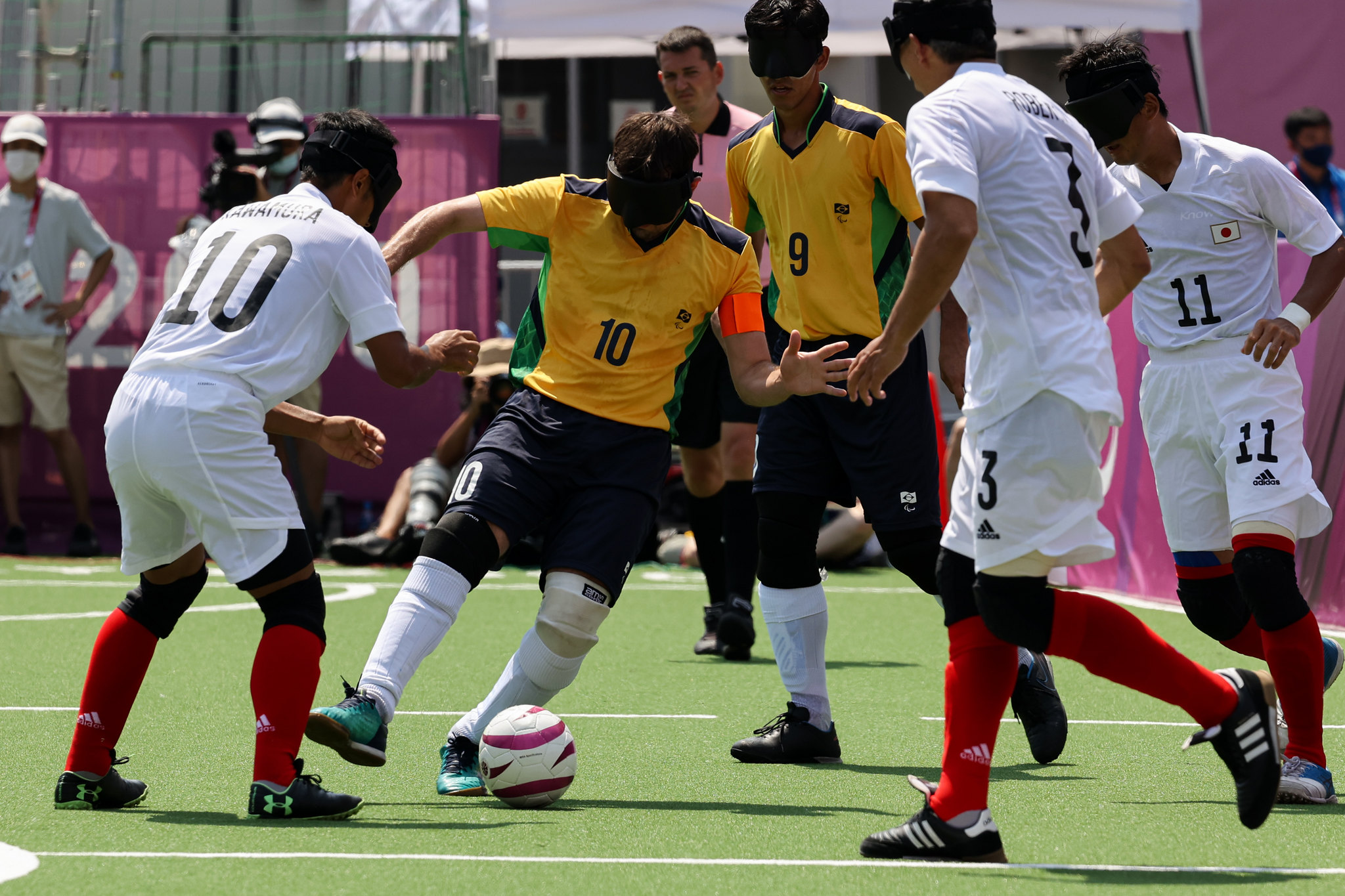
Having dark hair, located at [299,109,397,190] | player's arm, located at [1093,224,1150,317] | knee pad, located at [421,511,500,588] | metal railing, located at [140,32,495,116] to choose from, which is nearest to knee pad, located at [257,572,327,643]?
knee pad, located at [421,511,500,588]

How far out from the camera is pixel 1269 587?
461cm

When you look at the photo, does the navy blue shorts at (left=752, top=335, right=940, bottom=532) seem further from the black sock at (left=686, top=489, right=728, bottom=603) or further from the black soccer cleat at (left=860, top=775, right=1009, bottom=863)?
the black sock at (left=686, top=489, right=728, bottom=603)

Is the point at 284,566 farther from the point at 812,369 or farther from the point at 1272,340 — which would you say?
the point at 1272,340

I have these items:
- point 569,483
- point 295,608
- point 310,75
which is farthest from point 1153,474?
point 310,75

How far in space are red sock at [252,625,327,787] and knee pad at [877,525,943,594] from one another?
74.2 inches

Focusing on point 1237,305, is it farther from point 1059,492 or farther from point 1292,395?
point 1059,492

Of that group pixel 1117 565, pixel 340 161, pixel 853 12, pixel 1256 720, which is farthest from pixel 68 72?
pixel 1256 720

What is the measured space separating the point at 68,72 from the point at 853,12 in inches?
262

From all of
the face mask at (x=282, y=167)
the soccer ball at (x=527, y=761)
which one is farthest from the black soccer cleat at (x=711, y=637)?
the face mask at (x=282, y=167)

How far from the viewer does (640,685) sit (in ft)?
21.9

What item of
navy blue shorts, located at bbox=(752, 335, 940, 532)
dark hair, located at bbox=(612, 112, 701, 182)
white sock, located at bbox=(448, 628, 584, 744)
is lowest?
white sock, located at bbox=(448, 628, 584, 744)

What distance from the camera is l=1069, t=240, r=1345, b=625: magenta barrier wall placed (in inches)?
328

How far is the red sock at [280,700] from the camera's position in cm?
411

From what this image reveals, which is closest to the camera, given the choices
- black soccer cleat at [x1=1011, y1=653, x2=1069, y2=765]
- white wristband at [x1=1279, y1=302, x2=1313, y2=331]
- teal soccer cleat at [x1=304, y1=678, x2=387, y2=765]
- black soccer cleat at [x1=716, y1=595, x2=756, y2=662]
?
teal soccer cleat at [x1=304, y1=678, x2=387, y2=765]
